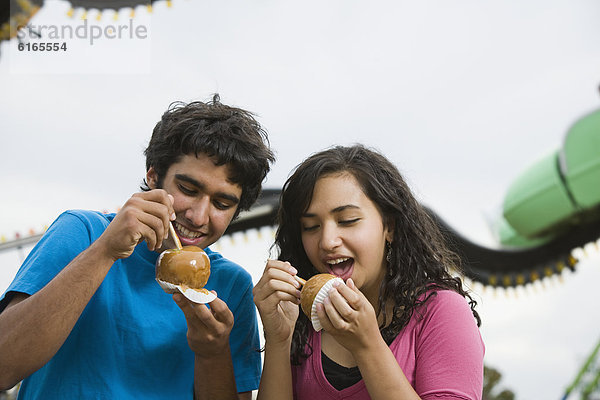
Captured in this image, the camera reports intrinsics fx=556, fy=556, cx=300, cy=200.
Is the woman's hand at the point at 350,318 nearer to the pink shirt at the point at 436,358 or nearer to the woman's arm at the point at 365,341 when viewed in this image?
the woman's arm at the point at 365,341

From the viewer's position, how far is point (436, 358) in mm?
1765

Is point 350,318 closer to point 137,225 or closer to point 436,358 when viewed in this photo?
point 436,358

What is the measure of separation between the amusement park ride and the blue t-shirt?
4.11 meters

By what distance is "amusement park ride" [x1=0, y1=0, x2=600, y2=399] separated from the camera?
6621 mm

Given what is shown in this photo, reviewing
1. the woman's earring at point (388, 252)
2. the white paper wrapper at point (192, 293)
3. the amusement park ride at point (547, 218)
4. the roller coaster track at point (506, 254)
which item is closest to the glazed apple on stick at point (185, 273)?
the white paper wrapper at point (192, 293)

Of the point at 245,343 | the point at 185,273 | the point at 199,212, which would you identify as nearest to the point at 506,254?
the point at 245,343

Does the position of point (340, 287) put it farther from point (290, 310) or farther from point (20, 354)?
point (20, 354)

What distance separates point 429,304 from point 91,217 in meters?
1.29

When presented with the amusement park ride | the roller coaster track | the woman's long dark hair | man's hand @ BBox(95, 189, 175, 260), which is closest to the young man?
man's hand @ BBox(95, 189, 175, 260)

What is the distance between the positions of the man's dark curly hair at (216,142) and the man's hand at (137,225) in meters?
0.48

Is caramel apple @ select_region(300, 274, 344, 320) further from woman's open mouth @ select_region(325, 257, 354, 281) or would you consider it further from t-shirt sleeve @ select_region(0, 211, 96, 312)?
t-shirt sleeve @ select_region(0, 211, 96, 312)

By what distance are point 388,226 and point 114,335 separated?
1120 mm

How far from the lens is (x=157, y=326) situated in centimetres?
205

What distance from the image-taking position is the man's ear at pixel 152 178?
2.32 m
